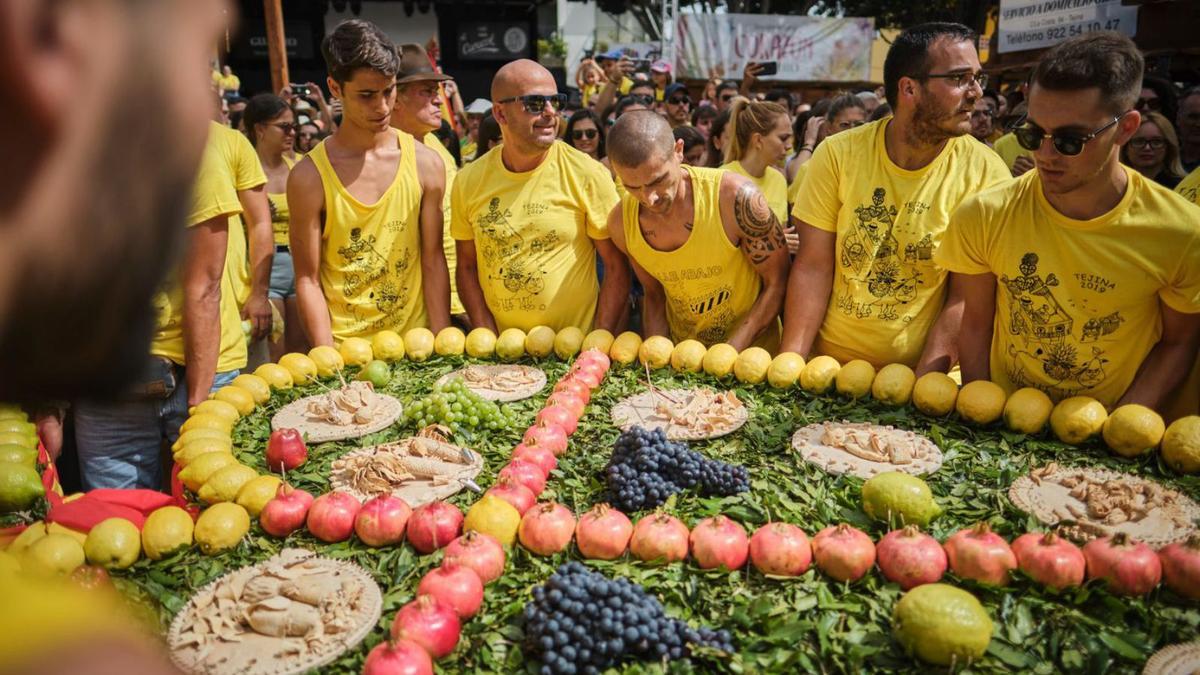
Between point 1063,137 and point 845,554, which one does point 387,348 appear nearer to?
point 845,554

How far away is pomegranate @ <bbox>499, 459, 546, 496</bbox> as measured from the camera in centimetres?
284

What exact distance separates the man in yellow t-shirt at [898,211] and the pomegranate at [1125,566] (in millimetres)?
1770

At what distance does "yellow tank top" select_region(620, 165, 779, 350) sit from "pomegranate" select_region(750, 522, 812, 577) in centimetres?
228

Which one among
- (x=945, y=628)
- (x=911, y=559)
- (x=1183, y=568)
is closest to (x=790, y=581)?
(x=911, y=559)

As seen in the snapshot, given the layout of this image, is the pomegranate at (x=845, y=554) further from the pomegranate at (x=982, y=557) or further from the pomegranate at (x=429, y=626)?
the pomegranate at (x=429, y=626)

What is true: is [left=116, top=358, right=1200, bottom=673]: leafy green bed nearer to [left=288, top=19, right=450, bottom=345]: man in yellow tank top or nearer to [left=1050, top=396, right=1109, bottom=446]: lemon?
[left=1050, top=396, right=1109, bottom=446]: lemon

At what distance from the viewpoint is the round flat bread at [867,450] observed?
2.91 m

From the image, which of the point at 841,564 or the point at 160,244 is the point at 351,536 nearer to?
the point at 841,564

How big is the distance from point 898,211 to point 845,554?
2393 mm

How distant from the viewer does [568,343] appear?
4496 mm

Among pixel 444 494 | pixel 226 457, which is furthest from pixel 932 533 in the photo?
pixel 226 457

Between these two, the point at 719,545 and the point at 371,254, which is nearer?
the point at 719,545

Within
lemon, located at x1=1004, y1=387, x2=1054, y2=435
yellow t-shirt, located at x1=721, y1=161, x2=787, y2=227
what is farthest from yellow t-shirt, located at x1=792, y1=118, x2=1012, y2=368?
yellow t-shirt, located at x1=721, y1=161, x2=787, y2=227

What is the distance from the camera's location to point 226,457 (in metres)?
3.08
